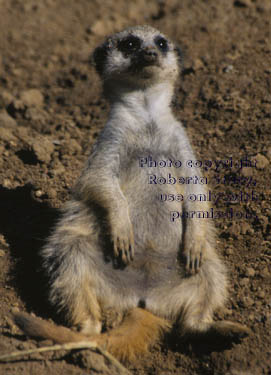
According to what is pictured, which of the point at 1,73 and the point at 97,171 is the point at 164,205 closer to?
the point at 97,171

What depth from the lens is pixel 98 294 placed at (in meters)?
2.83

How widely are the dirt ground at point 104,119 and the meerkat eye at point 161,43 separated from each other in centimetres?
93

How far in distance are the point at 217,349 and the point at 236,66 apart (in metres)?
2.98

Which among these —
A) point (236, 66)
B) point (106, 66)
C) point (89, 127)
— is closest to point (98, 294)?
point (106, 66)

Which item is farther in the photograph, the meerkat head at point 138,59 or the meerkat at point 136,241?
the meerkat head at point 138,59

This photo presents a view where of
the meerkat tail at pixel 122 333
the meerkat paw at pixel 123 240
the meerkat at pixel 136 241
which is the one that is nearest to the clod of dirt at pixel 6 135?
the meerkat at pixel 136 241

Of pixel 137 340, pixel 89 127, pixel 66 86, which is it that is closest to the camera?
pixel 137 340

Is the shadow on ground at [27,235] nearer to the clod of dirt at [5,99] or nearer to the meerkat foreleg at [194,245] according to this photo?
the meerkat foreleg at [194,245]

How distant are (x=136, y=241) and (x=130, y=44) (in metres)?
1.35

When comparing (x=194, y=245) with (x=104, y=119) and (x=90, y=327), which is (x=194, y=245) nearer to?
(x=90, y=327)

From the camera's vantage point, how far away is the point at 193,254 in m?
2.99

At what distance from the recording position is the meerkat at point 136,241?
2750 millimetres

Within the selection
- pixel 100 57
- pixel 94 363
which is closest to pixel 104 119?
pixel 100 57

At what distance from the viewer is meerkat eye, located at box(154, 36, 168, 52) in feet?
11.6
